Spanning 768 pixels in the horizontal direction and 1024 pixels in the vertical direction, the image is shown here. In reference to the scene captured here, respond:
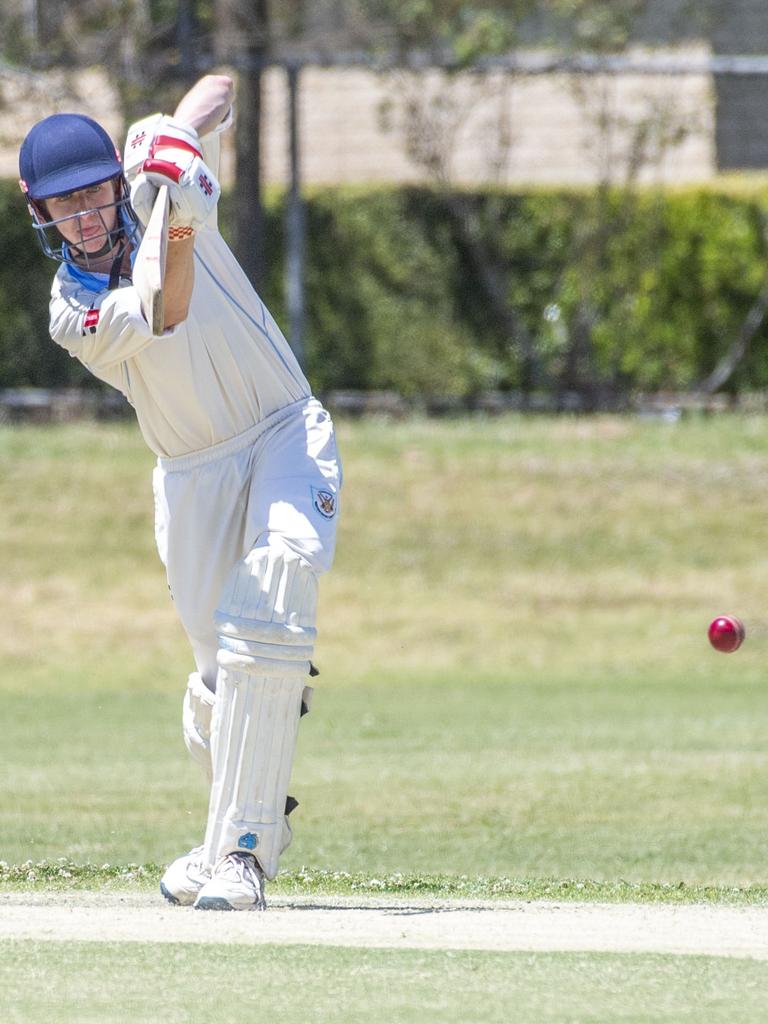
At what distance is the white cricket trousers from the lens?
212 inches

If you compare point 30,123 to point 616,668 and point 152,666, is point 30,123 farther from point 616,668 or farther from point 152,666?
point 616,668

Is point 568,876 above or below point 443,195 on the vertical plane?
below

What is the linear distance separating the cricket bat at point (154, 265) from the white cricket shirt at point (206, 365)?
0.23m

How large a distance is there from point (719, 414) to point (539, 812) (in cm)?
1069

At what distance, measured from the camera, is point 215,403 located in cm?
549

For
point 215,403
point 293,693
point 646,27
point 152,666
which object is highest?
point 646,27

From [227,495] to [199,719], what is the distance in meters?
0.62

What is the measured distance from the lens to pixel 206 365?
18.0 feet

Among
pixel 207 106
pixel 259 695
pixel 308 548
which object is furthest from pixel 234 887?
pixel 207 106

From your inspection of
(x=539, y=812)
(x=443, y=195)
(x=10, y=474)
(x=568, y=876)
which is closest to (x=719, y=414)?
(x=443, y=195)

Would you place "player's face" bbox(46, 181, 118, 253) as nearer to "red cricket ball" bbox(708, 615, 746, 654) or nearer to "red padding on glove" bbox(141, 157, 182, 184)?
"red padding on glove" bbox(141, 157, 182, 184)

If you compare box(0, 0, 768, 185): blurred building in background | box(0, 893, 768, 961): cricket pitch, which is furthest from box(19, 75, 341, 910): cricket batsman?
box(0, 0, 768, 185): blurred building in background

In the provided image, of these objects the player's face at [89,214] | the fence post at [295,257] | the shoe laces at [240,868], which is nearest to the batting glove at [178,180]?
the player's face at [89,214]

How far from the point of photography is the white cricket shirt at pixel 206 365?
214 inches
